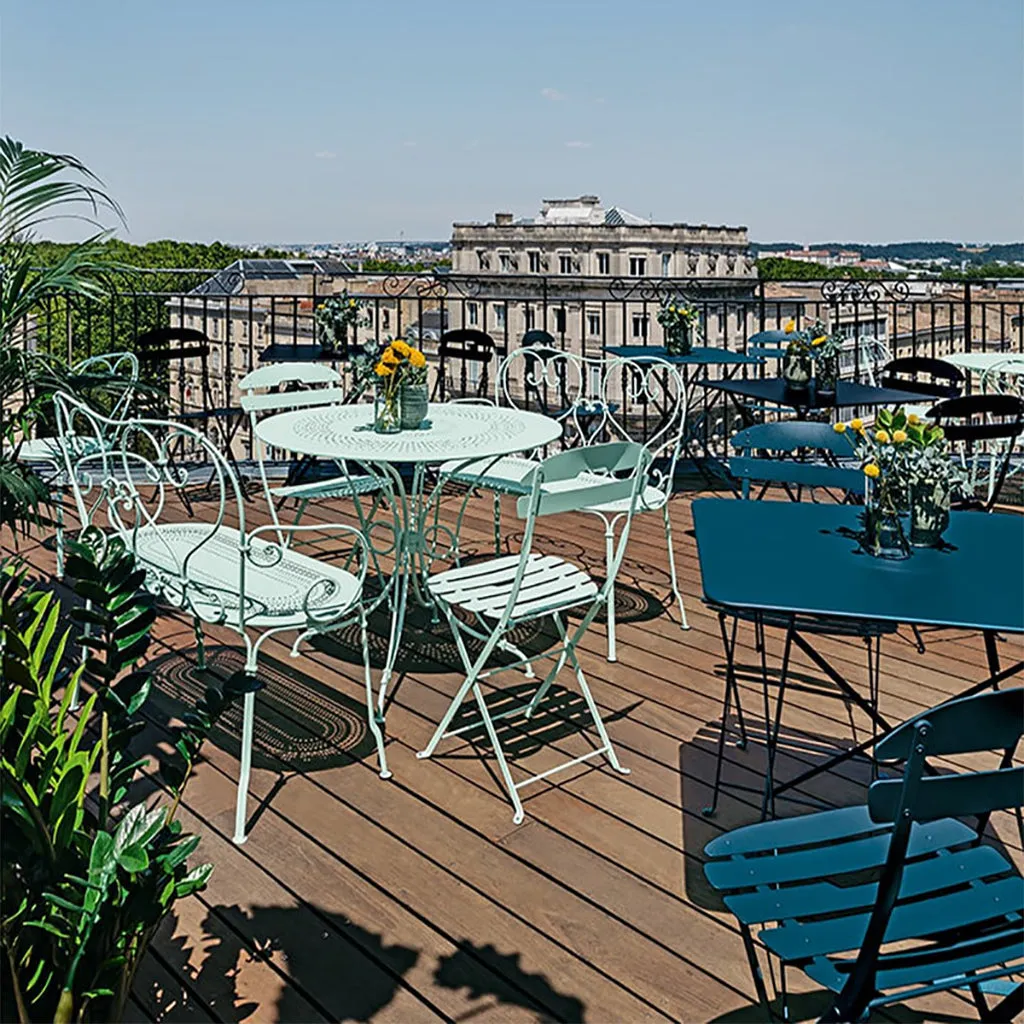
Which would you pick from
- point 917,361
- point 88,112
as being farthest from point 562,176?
point 88,112

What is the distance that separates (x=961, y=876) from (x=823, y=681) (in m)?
1.92

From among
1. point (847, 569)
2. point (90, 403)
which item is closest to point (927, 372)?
point (847, 569)

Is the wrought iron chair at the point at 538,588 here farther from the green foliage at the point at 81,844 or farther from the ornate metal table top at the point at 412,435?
the green foliage at the point at 81,844

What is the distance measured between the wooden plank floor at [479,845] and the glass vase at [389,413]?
844 mm

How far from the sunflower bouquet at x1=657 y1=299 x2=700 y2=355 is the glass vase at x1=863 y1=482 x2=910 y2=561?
3.79 m

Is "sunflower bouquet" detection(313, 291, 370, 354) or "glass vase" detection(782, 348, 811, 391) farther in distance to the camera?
"sunflower bouquet" detection(313, 291, 370, 354)

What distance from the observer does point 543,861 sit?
2.47 m

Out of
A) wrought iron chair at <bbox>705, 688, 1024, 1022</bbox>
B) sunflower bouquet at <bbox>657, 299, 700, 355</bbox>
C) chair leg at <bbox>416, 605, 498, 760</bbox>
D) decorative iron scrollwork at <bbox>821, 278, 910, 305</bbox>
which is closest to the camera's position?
wrought iron chair at <bbox>705, 688, 1024, 1022</bbox>

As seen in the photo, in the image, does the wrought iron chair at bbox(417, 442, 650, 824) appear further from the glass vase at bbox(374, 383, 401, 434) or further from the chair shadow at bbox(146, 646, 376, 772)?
the glass vase at bbox(374, 383, 401, 434)

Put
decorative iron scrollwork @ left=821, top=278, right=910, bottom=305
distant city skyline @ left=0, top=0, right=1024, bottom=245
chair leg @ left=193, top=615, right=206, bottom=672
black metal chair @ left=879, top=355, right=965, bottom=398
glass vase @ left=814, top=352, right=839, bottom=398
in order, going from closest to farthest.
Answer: chair leg @ left=193, top=615, right=206, bottom=672, distant city skyline @ left=0, top=0, right=1024, bottom=245, glass vase @ left=814, top=352, right=839, bottom=398, black metal chair @ left=879, top=355, right=965, bottom=398, decorative iron scrollwork @ left=821, top=278, right=910, bottom=305

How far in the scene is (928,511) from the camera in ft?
7.93

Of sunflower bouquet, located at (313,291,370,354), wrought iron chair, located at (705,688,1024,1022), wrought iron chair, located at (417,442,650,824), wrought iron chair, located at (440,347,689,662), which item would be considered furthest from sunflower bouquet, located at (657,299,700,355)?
wrought iron chair, located at (705,688,1024,1022)

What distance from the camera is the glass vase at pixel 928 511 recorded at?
2.38m

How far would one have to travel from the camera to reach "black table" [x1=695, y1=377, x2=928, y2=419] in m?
4.80
